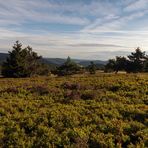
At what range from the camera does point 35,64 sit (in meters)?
78.8

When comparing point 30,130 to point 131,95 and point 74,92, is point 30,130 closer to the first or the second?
point 74,92

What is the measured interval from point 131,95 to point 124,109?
14.6ft

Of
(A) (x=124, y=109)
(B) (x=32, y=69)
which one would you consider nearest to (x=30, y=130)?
(A) (x=124, y=109)

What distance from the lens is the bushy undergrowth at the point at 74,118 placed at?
41.8 ft

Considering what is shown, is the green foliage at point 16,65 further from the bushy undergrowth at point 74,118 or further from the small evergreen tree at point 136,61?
the bushy undergrowth at point 74,118

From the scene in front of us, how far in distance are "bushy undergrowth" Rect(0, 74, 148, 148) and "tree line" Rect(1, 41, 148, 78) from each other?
4153cm

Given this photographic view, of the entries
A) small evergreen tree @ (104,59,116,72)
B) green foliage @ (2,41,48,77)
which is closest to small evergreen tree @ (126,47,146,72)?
small evergreen tree @ (104,59,116,72)

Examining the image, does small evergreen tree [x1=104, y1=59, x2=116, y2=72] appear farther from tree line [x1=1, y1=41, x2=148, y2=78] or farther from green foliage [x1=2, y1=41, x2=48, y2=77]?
green foliage [x1=2, y1=41, x2=48, y2=77]

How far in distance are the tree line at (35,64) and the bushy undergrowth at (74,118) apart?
136ft

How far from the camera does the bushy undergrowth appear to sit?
12728mm

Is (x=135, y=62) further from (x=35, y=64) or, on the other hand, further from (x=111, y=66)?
(x=35, y=64)

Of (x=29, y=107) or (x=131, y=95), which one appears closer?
(x=29, y=107)

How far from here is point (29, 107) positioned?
1812cm

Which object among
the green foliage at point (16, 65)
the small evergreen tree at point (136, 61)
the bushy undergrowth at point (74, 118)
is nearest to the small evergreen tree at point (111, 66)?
the small evergreen tree at point (136, 61)
